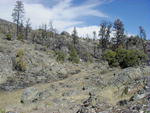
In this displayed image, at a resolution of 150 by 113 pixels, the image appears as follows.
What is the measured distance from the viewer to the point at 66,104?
2109 centimetres

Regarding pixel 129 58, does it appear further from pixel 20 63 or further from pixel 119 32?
pixel 119 32

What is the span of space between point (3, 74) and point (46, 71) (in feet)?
24.3

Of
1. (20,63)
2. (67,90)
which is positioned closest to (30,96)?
(67,90)

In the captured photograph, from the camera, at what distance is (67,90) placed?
83.0 ft

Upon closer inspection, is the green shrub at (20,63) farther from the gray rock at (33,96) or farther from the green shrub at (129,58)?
the green shrub at (129,58)

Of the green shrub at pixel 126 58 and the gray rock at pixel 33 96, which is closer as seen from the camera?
the gray rock at pixel 33 96

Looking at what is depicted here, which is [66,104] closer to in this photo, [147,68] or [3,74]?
[147,68]

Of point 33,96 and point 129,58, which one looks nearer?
point 33,96

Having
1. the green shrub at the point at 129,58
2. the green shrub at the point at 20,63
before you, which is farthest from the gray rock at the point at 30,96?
the green shrub at the point at 129,58

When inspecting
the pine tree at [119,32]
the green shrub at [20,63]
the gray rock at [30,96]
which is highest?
the pine tree at [119,32]

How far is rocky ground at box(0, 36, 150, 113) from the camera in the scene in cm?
1588

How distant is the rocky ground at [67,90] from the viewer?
15.9 metres

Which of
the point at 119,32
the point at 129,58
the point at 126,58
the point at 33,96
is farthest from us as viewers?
the point at 119,32

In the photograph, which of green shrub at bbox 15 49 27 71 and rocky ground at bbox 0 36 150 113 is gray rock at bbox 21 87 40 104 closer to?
rocky ground at bbox 0 36 150 113
